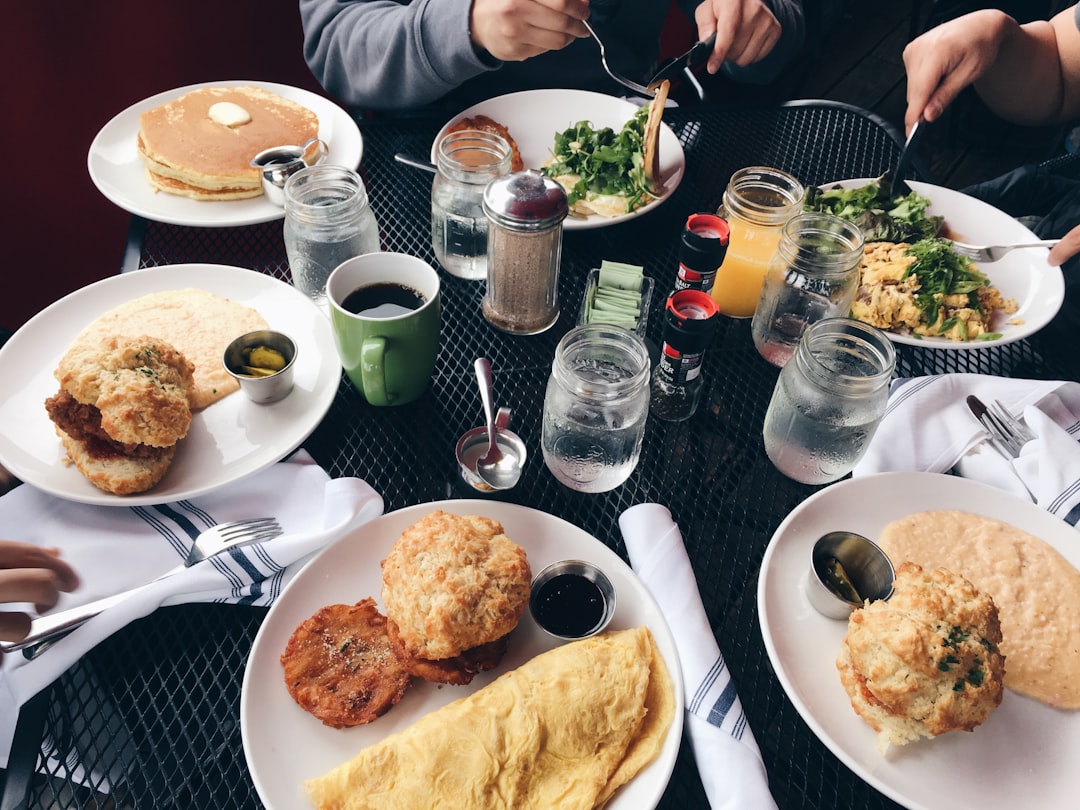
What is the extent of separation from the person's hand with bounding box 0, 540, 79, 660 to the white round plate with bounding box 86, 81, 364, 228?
0.92m

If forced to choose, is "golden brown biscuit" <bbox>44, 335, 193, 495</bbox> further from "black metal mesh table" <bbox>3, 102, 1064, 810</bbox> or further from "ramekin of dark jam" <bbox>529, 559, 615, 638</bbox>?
"ramekin of dark jam" <bbox>529, 559, 615, 638</bbox>

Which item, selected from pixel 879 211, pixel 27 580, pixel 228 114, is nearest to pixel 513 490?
pixel 27 580

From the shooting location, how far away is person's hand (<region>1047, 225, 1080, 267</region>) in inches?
63.7

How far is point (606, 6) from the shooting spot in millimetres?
2307

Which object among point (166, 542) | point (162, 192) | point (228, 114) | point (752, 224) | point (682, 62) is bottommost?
point (166, 542)

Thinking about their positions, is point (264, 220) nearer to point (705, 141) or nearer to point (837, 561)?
point (705, 141)

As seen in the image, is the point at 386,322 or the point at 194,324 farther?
the point at 194,324

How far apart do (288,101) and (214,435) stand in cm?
125

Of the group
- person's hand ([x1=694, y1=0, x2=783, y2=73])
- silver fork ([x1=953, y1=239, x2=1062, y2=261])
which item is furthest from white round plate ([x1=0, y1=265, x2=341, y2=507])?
silver fork ([x1=953, y1=239, x2=1062, y2=261])

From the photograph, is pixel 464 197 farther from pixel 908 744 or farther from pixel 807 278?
pixel 908 744

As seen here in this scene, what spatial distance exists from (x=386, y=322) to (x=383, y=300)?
0.49 ft

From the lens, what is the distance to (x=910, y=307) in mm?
1554

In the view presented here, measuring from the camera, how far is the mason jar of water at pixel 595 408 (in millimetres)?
1207

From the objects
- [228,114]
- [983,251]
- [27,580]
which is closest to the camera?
[27,580]
